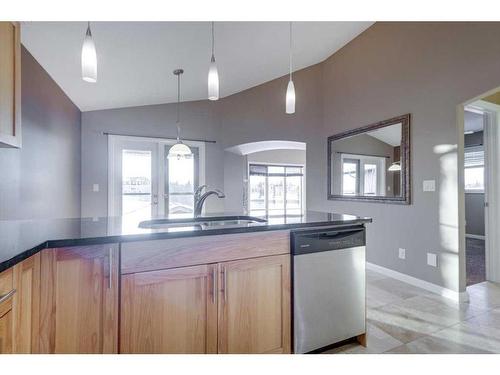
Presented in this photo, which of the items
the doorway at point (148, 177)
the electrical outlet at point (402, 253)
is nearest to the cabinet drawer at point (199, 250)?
the electrical outlet at point (402, 253)

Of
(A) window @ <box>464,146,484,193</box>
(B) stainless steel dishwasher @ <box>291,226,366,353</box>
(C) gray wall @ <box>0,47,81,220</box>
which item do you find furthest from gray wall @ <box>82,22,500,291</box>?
(A) window @ <box>464,146,484,193</box>

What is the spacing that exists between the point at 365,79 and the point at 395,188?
1.54m

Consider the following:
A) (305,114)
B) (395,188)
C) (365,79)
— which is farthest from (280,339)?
(305,114)

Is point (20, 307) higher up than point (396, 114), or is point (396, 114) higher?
point (396, 114)

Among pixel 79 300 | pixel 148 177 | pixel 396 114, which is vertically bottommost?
pixel 79 300

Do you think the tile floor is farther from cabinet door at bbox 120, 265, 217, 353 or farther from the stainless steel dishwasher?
cabinet door at bbox 120, 265, 217, 353

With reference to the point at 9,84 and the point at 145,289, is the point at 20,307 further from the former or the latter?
the point at 9,84

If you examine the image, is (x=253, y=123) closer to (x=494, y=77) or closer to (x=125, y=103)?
(x=125, y=103)

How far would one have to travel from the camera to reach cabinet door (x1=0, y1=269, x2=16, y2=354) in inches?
35.3

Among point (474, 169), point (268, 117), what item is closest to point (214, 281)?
point (268, 117)

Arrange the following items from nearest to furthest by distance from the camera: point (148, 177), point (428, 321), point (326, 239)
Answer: point (326, 239) < point (428, 321) < point (148, 177)

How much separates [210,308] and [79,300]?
589 mm

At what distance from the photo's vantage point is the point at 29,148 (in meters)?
2.51

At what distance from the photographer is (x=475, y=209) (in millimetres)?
6012
